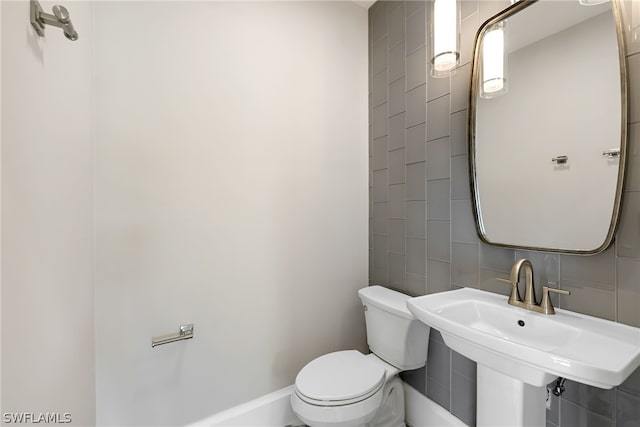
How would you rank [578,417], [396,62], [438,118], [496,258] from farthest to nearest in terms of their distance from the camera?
[396,62] → [438,118] → [496,258] → [578,417]

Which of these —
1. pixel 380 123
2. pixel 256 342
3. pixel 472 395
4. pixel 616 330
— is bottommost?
pixel 472 395

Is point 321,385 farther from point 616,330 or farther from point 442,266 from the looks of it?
point 616,330

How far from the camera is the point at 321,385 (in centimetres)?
121

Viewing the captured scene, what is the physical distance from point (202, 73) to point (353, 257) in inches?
53.4

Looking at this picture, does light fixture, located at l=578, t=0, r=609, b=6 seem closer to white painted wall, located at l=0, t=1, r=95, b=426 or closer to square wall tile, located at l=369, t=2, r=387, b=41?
square wall tile, located at l=369, t=2, r=387, b=41

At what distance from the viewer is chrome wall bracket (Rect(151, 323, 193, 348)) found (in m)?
1.21

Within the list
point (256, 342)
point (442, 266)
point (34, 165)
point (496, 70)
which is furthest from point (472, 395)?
point (34, 165)

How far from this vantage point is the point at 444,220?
137cm

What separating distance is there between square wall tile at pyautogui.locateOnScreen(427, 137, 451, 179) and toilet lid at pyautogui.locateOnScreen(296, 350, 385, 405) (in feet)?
3.29

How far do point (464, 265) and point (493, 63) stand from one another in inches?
34.9

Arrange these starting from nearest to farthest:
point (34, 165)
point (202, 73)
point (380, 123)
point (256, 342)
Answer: point (34, 165) → point (202, 73) → point (256, 342) → point (380, 123)

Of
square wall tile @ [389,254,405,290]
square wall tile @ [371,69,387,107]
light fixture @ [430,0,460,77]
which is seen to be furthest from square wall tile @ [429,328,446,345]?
square wall tile @ [371,69,387,107]

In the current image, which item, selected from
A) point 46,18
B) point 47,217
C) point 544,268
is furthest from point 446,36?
point 47,217

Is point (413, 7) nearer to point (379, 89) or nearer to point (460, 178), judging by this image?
point (379, 89)
